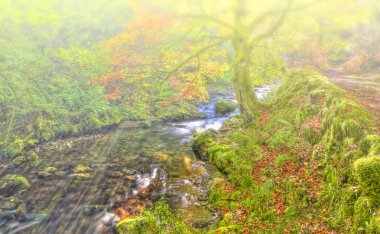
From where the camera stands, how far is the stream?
972 centimetres

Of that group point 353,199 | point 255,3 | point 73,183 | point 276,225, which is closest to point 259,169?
point 276,225

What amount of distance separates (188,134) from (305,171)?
10349 millimetres

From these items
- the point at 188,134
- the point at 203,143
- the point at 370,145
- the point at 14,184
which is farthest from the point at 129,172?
the point at 370,145

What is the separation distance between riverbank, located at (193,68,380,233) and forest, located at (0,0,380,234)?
0.15 feet

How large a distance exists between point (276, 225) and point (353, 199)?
2028mm

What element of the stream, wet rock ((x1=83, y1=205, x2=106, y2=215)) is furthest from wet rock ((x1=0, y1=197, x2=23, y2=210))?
wet rock ((x1=83, y1=205, x2=106, y2=215))

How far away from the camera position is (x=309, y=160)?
9.58m

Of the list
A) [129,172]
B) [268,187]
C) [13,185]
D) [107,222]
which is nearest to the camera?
[268,187]

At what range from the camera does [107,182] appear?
40.7ft

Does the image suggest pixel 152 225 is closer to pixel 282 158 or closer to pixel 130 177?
pixel 130 177

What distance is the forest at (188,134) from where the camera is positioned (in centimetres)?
827

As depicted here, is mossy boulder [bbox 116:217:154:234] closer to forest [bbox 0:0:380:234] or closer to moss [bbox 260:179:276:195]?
forest [bbox 0:0:380:234]

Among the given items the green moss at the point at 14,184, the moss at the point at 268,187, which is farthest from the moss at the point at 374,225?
the green moss at the point at 14,184

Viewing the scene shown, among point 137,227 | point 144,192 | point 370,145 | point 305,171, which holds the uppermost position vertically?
point 370,145
